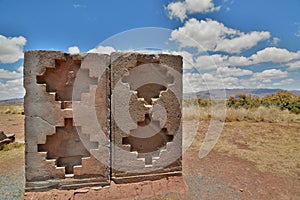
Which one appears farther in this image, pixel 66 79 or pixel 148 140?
pixel 148 140

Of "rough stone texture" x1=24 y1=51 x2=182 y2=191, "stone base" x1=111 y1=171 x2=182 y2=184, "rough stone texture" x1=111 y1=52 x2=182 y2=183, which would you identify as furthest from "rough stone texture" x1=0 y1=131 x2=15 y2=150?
"rough stone texture" x1=111 y1=52 x2=182 y2=183

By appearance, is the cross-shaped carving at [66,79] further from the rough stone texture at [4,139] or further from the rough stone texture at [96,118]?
the rough stone texture at [4,139]

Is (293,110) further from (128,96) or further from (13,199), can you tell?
(13,199)

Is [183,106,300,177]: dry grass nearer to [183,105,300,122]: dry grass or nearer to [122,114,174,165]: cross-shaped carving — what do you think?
[183,105,300,122]: dry grass

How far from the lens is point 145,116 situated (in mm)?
4023

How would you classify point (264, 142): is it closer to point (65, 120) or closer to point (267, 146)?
point (267, 146)

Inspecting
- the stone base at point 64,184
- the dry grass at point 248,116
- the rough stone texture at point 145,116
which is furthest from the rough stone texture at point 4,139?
the dry grass at point 248,116

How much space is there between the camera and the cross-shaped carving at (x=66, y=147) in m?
3.75

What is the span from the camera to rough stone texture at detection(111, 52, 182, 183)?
12.6ft

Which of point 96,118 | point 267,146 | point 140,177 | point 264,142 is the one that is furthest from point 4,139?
point 264,142

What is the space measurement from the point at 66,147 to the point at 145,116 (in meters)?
1.47

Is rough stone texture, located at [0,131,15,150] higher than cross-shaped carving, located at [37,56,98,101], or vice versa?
cross-shaped carving, located at [37,56,98,101]

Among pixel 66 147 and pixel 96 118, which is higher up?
pixel 96 118

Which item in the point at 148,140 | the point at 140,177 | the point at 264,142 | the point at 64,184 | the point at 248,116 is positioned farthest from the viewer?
the point at 248,116
